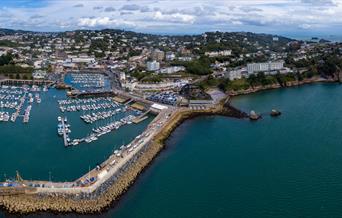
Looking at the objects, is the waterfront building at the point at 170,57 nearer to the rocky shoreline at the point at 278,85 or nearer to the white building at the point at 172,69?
the white building at the point at 172,69

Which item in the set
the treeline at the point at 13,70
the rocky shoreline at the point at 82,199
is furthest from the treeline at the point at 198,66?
the rocky shoreline at the point at 82,199

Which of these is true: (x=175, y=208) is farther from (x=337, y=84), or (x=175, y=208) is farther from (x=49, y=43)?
(x=49, y=43)

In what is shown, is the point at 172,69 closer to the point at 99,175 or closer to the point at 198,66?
the point at 198,66

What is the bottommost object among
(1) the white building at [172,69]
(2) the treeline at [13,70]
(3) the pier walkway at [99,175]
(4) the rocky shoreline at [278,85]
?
(3) the pier walkway at [99,175]

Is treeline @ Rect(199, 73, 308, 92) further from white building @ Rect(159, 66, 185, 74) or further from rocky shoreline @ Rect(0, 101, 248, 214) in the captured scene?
rocky shoreline @ Rect(0, 101, 248, 214)

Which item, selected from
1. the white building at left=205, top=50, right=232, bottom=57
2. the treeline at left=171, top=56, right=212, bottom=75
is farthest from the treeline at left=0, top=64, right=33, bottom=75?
the white building at left=205, top=50, right=232, bottom=57

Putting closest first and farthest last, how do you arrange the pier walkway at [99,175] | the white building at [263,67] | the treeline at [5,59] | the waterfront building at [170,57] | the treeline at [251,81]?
the pier walkway at [99,175]
the treeline at [251,81]
the white building at [263,67]
the treeline at [5,59]
the waterfront building at [170,57]
